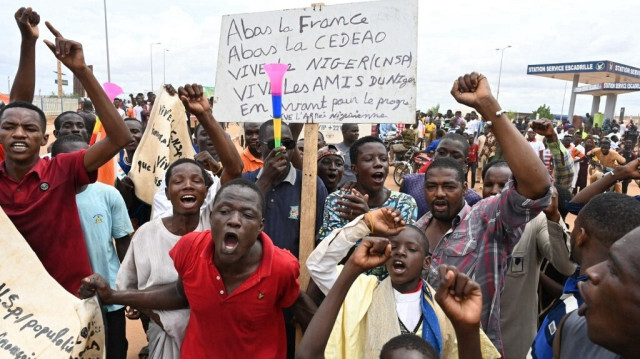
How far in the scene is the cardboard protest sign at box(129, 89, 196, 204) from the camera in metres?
3.66

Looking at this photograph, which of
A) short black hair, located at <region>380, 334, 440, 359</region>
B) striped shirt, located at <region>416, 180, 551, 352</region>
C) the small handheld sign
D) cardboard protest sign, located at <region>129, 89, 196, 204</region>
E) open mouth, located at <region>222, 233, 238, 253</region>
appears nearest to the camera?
short black hair, located at <region>380, 334, 440, 359</region>

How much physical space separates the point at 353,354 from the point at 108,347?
163 centimetres

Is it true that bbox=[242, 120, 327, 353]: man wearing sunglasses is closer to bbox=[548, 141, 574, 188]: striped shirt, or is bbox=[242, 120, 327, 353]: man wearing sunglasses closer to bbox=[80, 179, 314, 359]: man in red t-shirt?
bbox=[80, 179, 314, 359]: man in red t-shirt

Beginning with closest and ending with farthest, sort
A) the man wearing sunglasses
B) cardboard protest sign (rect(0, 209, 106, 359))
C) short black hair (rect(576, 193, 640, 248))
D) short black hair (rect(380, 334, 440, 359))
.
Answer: short black hair (rect(576, 193, 640, 248)) → short black hair (rect(380, 334, 440, 359)) → cardboard protest sign (rect(0, 209, 106, 359)) → the man wearing sunglasses

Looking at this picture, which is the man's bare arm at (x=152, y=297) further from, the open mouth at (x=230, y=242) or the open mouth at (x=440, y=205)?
the open mouth at (x=440, y=205)

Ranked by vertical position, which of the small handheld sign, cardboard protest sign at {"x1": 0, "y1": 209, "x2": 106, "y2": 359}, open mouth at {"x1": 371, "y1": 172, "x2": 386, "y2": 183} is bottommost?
cardboard protest sign at {"x1": 0, "y1": 209, "x2": 106, "y2": 359}

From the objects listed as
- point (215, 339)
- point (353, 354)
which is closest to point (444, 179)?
point (353, 354)

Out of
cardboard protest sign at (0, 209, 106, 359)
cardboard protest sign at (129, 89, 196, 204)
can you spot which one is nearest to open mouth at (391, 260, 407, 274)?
cardboard protest sign at (0, 209, 106, 359)

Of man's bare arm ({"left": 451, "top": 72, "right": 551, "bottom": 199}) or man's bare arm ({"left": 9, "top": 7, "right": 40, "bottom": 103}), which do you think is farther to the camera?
man's bare arm ({"left": 9, "top": 7, "right": 40, "bottom": 103})

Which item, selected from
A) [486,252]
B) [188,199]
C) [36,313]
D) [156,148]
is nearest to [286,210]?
[188,199]

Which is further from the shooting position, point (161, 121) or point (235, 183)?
point (161, 121)

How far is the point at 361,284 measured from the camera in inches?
91.0

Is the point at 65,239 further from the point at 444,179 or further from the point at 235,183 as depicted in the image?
the point at 444,179

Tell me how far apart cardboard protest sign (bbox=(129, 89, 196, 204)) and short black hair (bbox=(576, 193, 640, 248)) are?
2.93m
